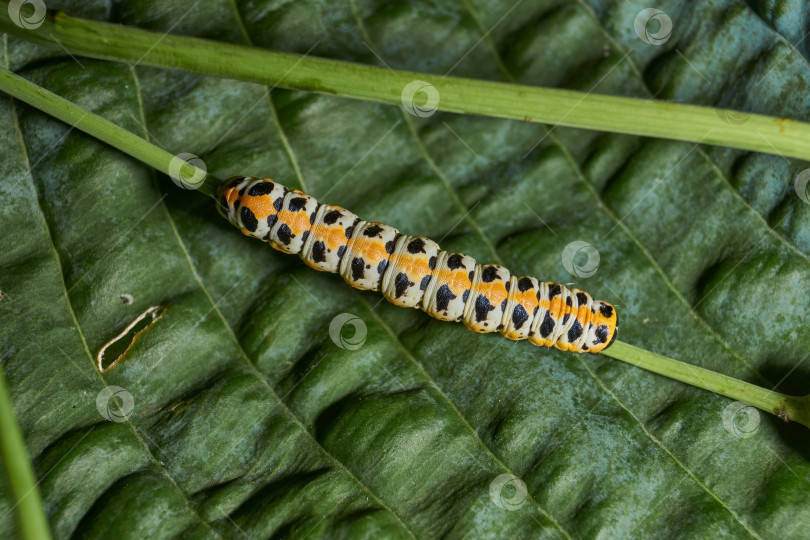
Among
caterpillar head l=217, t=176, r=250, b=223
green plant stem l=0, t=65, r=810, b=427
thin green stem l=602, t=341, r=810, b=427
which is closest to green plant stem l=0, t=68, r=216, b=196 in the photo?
green plant stem l=0, t=65, r=810, b=427

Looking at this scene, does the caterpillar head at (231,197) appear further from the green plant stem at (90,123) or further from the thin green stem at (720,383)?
the thin green stem at (720,383)

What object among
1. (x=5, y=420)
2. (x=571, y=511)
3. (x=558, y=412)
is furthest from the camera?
(x=558, y=412)

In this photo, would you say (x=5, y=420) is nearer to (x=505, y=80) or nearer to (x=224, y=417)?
(x=224, y=417)

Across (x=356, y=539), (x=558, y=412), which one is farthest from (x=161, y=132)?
(x=558, y=412)

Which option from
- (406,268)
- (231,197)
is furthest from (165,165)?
(406,268)

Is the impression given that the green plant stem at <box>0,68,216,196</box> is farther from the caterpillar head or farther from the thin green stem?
the thin green stem

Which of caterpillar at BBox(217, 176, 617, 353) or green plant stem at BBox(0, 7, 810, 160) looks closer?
green plant stem at BBox(0, 7, 810, 160)
